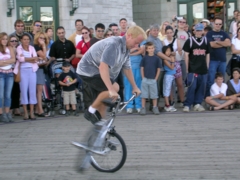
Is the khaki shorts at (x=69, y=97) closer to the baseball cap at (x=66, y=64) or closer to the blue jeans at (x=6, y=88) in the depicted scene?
the baseball cap at (x=66, y=64)

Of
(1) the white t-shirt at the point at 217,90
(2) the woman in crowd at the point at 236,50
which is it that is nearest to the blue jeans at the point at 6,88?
(1) the white t-shirt at the point at 217,90

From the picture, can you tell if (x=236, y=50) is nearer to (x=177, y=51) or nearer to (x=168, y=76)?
(x=177, y=51)

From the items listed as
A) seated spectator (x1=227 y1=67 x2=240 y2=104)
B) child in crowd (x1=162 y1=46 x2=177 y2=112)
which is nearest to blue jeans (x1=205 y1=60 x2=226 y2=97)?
seated spectator (x1=227 y1=67 x2=240 y2=104)

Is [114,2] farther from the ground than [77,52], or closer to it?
farther from the ground

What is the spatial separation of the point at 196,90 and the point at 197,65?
0.58m

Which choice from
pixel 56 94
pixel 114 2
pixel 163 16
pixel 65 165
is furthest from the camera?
pixel 163 16

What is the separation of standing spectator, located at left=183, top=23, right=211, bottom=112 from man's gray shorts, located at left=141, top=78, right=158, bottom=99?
83cm

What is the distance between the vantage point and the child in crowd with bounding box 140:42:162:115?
10.8m

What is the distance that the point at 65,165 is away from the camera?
22.7 feet

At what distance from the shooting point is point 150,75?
35.4 ft

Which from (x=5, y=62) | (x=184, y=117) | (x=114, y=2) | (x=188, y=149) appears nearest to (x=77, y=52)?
(x=5, y=62)

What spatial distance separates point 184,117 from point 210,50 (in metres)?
1.92

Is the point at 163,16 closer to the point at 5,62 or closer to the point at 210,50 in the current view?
the point at 210,50

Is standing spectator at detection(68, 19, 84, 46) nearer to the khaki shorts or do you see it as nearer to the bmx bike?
the khaki shorts
